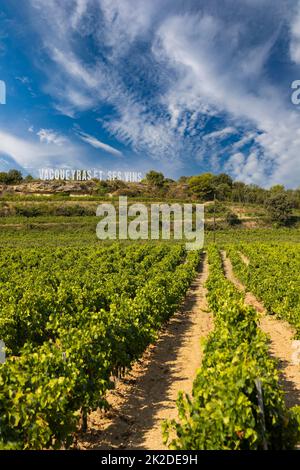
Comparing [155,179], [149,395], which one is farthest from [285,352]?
[155,179]

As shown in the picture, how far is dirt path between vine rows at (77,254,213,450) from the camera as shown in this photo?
668 centimetres

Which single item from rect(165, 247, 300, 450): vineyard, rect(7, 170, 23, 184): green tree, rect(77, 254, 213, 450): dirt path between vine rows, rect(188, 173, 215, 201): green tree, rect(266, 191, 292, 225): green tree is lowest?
rect(77, 254, 213, 450): dirt path between vine rows

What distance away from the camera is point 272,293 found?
15445 millimetres

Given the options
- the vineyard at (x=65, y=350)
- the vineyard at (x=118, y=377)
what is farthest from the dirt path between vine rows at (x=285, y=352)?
the vineyard at (x=65, y=350)

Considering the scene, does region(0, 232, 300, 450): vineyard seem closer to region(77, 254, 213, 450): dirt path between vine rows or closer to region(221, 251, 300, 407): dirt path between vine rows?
region(77, 254, 213, 450): dirt path between vine rows

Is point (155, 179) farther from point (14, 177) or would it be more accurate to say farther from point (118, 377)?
point (118, 377)

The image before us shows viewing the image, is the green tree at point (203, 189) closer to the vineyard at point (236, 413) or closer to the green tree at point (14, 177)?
the green tree at point (14, 177)

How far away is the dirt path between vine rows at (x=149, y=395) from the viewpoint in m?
6.68

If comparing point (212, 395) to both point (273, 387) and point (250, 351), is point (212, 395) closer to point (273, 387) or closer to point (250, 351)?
point (273, 387)

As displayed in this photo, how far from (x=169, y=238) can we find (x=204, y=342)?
2011 inches

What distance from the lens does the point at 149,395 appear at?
332 inches

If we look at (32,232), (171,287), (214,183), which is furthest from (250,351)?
(214,183)

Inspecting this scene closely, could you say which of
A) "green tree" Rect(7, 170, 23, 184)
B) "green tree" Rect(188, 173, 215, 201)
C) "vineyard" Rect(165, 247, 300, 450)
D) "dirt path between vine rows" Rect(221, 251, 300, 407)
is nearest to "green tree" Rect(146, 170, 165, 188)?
"green tree" Rect(188, 173, 215, 201)

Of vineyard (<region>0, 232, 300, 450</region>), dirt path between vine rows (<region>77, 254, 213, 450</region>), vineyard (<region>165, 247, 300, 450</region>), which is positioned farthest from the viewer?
dirt path between vine rows (<region>77, 254, 213, 450</region>)
